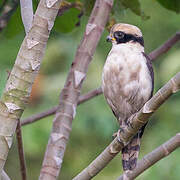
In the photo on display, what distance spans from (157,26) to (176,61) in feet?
8.45

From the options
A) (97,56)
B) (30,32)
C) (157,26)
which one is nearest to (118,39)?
(30,32)

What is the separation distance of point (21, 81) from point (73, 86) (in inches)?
29.8

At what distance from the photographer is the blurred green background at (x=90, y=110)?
5.17m

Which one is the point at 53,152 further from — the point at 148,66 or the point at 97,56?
the point at 97,56

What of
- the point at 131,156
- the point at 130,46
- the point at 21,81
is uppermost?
the point at 21,81

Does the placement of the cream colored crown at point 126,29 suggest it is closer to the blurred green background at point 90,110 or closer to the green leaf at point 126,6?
the green leaf at point 126,6

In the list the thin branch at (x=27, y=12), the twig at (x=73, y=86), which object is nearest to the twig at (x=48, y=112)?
the twig at (x=73, y=86)

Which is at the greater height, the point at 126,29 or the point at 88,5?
the point at 88,5

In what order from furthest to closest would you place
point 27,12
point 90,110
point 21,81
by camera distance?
point 90,110 → point 27,12 → point 21,81

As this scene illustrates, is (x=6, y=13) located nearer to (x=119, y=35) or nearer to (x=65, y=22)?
(x=65, y=22)

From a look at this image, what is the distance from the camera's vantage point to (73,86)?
2885 mm

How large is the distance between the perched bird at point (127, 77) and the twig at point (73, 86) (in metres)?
0.34

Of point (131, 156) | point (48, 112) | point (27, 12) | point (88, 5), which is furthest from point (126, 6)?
point (27, 12)

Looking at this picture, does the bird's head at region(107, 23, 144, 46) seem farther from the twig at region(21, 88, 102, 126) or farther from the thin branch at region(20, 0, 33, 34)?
the thin branch at region(20, 0, 33, 34)
